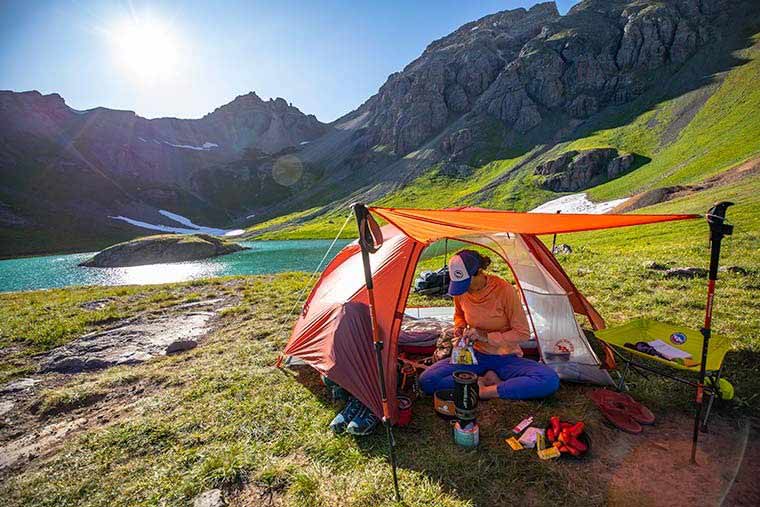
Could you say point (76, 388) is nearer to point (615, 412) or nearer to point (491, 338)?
point (491, 338)

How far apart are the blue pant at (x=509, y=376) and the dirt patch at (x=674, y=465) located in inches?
37.9

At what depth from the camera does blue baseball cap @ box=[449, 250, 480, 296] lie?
5759 mm

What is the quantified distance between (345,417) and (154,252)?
65295 millimetres

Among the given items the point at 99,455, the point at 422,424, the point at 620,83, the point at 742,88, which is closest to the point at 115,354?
the point at 99,455

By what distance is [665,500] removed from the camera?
397 cm

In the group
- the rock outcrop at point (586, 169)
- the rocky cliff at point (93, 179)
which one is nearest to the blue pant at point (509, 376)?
the rock outcrop at point (586, 169)

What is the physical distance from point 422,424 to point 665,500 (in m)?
3.10

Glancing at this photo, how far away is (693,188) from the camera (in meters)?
41.2

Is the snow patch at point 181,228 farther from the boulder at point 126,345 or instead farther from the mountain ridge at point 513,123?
the boulder at point 126,345

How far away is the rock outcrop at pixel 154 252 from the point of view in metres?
56.8

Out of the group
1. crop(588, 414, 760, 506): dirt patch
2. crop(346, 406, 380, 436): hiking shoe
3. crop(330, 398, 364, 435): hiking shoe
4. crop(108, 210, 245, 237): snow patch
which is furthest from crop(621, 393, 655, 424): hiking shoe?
crop(108, 210, 245, 237): snow patch

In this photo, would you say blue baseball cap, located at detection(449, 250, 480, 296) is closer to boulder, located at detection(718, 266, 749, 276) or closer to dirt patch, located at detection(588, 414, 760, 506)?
dirt patch, located at detection(588, 414, 760, 506)

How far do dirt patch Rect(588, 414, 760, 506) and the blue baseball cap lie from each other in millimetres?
2872

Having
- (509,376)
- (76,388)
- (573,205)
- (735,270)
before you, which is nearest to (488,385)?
(509,376)
